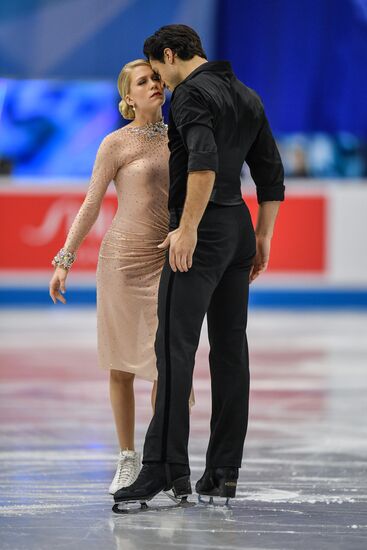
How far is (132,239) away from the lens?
3916 mm

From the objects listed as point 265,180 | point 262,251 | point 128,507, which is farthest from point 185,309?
point 128,507

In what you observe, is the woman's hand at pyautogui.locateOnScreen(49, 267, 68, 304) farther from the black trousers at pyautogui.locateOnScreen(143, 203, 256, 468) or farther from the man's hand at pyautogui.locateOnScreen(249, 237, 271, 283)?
the man's hand at pyautogui.locateOnScreen(249, 237, 271, 283)

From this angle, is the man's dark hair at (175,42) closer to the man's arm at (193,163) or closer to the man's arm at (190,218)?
the man's arm at (193,163)

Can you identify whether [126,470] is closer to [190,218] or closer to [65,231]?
[190,218]

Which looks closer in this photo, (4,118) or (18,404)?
(18,404)

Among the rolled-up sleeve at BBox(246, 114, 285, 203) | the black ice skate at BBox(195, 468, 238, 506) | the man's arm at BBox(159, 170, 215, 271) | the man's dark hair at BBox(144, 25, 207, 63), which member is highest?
the man's dark hair at BBox(144, 25, 207, 63)

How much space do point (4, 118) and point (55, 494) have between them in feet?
36.4

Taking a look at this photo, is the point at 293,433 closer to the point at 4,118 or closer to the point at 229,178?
the point at 229,178

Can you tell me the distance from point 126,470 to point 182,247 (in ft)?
2.73

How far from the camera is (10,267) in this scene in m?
11.0

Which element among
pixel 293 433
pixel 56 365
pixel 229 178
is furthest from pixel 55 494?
pixel 56 365

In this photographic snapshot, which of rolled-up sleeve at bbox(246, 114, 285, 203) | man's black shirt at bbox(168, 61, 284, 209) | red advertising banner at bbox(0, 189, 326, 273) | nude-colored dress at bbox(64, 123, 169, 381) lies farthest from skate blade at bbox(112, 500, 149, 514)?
red advertising banner at bbox(0, 189, 326, 273)

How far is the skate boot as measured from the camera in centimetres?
388

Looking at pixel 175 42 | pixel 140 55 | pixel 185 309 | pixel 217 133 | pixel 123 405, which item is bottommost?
pixel 123 405
